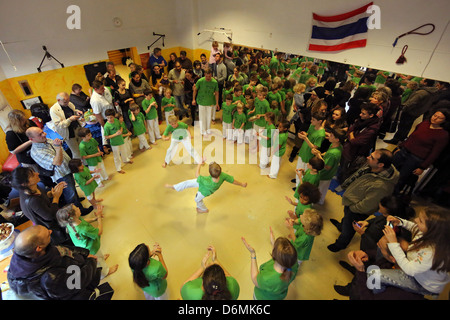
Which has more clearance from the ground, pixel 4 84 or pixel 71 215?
pixel 4 84

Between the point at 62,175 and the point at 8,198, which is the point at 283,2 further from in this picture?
the point at 8,198

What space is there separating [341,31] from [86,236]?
6.37m

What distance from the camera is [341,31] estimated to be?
16.3 feet

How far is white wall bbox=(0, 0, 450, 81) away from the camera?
162 inches

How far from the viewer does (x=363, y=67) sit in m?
5.01

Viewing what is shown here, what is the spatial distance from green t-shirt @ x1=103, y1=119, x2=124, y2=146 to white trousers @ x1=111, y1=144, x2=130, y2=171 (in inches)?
5.2

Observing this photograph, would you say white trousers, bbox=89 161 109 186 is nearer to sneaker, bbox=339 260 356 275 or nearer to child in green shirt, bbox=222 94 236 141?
child in green shirt, bbox=222 94 236 141

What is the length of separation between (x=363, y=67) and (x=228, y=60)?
161 inches

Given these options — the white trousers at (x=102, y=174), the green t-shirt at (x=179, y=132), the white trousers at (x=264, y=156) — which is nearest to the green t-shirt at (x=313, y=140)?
the white trousers at (x=264, y=156)

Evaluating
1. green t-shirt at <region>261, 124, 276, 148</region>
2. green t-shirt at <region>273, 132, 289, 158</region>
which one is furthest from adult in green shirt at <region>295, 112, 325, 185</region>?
green t-shirt at <region>261, 124, 276, 148</region>

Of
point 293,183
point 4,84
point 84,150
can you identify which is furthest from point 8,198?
point 293,183

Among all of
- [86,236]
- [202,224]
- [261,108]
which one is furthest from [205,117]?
[86,236]

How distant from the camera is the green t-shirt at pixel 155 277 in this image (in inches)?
79.4

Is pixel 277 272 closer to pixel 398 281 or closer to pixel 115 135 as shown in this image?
pixel 398 281
